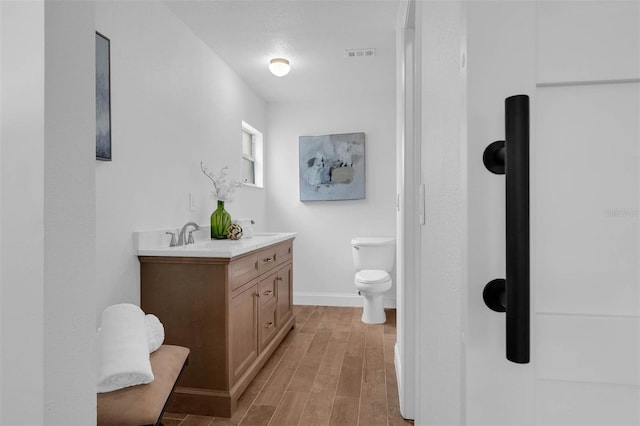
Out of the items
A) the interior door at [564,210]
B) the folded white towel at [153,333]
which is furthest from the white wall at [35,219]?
the folded white towel at [153,333]

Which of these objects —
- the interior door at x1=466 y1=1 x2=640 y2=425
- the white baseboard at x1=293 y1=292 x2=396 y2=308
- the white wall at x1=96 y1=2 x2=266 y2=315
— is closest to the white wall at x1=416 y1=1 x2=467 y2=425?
the interior door at x1=466 y1=1 x2=640 y2=425

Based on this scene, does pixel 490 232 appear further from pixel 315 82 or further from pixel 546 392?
pixel 315 82

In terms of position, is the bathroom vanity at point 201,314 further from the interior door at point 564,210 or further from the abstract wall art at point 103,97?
the interior door at point 564,210

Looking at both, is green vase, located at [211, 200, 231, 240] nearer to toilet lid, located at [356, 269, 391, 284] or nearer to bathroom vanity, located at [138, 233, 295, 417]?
bathroom vanity, located at [138, 233, 295, 417]

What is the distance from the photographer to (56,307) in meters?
0.70

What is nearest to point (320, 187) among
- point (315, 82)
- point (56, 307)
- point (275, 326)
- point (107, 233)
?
point (315, 82)

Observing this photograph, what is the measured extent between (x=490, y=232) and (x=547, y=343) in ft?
0.55

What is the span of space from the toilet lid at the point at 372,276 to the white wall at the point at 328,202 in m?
0.59

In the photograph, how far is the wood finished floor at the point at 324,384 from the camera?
76.2 inches

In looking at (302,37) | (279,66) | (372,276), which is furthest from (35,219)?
(372,276)

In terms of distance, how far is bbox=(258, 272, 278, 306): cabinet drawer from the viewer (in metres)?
2.59

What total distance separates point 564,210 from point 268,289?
242 cm

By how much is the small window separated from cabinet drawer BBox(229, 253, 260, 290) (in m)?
1.76

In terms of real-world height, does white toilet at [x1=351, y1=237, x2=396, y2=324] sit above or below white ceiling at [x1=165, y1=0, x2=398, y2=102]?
below
